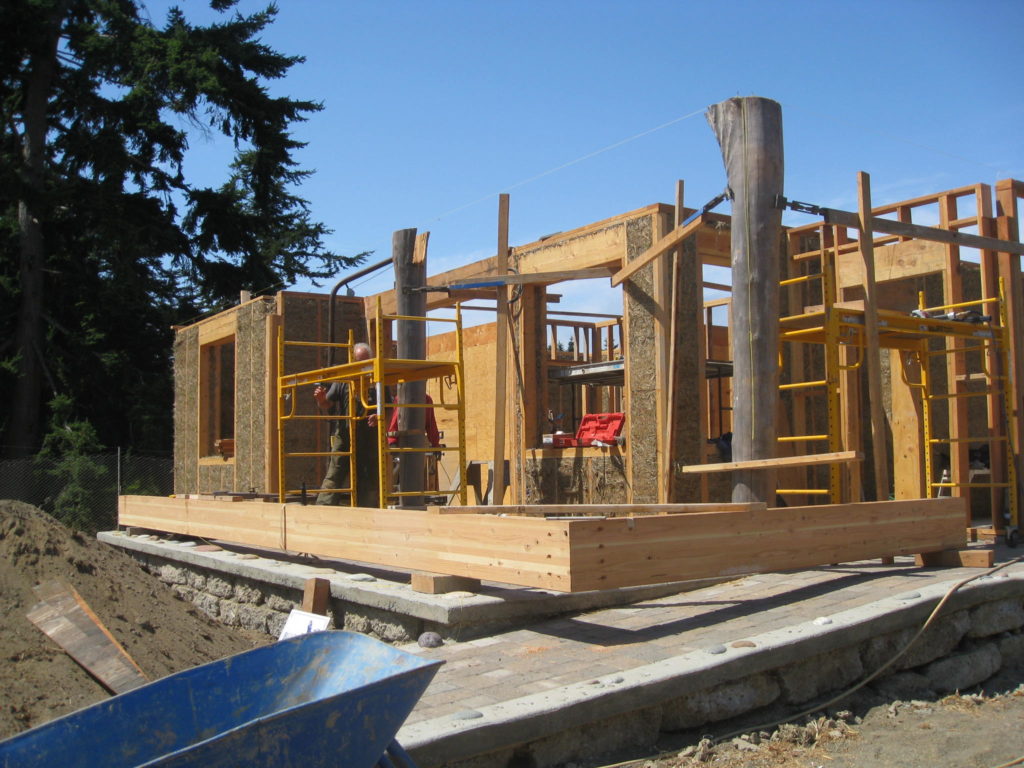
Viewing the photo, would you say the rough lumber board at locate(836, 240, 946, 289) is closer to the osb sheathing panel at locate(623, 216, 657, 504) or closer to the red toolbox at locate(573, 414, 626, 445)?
the osb sheathing panel at locate(623, 216, 657, 504)

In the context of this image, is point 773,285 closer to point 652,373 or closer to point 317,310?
point 652,373

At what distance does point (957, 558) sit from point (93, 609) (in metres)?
6.81

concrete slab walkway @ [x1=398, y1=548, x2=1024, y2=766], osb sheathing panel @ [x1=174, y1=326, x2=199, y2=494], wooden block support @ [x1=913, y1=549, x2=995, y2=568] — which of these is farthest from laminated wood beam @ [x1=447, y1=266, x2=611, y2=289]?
osb sheathing panel @ [x1=174, y1=326, x2=199, y2=494]

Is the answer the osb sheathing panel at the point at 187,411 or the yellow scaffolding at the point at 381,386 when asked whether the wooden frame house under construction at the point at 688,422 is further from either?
the osb sheathing panel at the point at 187,411

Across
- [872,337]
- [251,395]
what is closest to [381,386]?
[872,337]

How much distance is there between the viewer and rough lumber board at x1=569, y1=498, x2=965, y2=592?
527 centimetres

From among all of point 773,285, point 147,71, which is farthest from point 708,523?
point 147,71

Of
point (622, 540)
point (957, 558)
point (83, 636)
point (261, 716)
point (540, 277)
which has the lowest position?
point (83, 636)

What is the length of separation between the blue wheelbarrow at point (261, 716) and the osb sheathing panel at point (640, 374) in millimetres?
5859

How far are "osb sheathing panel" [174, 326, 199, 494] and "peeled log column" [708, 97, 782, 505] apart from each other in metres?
12.8

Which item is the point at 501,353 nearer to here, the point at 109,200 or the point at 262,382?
the point at 262,382

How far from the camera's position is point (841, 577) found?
6715 millimetres

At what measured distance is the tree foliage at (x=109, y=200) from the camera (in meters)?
22.4

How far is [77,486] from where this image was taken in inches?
748
